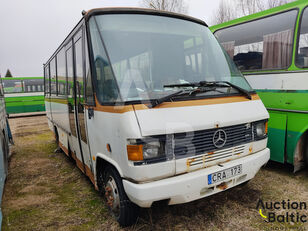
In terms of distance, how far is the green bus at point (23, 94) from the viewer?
54.6 feet

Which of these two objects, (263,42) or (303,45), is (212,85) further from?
(263,42)

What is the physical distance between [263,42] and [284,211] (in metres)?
3.08

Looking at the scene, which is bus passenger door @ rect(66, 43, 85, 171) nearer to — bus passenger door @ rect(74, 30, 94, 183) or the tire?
bus passenger door @ rect(74, 30, 94, 183)

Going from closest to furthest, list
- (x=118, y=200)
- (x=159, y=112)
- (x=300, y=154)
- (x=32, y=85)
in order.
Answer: (x=159, y=112) → (x=118, y=200) → (x=300, y=154) → (x=32, y=85)

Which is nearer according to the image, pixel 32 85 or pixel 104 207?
pixel 104 207

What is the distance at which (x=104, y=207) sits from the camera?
3506mm

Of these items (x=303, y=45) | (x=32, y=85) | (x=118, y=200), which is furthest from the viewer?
(x=32, y=85)

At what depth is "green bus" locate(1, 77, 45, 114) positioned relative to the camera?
16.6 m

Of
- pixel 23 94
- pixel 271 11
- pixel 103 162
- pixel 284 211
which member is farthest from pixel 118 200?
pixel 23 94

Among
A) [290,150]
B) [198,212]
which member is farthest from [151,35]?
[290,150]

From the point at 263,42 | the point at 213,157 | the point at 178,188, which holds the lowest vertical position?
the point at 178,188

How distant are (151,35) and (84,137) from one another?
5.89 feet

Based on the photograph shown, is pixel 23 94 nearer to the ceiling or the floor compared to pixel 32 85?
nearer to the floor

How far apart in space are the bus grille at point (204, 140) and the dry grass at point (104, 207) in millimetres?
963
